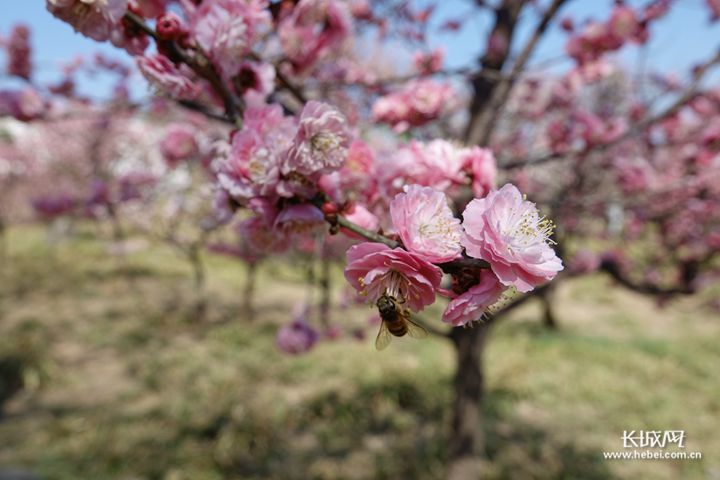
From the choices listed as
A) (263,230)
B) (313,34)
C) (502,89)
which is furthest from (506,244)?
(502,89)

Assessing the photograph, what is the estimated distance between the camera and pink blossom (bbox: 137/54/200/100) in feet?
2.96

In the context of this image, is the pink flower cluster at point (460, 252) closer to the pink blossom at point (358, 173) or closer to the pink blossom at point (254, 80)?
the pink blossom at point (358, 173)

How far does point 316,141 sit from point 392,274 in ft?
0.93

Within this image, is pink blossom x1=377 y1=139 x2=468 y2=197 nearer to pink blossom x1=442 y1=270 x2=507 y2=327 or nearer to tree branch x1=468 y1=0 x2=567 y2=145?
pink blossom x1=442 y1=270 x2=507 y2=327

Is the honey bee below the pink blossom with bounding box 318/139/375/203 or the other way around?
below

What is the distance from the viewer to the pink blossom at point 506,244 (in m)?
0.65

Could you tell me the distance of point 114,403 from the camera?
4.08 m

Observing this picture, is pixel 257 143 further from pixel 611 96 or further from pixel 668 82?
pixel 611 96

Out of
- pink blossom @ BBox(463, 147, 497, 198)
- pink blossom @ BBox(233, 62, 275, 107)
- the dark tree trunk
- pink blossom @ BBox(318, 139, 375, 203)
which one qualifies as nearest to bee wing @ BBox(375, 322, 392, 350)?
pink blossom @ BBox(318, 139, 375, 203)

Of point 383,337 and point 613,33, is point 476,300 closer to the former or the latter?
point 383,337

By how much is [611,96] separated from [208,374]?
7.58 meters

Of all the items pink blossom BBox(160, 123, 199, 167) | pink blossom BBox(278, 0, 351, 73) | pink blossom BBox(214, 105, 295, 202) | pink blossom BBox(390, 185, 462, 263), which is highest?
pink blossom BBox(160, 123, 199, 167)

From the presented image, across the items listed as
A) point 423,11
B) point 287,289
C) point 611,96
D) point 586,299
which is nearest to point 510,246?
point 423,11

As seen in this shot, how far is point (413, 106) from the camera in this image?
1816 mm
